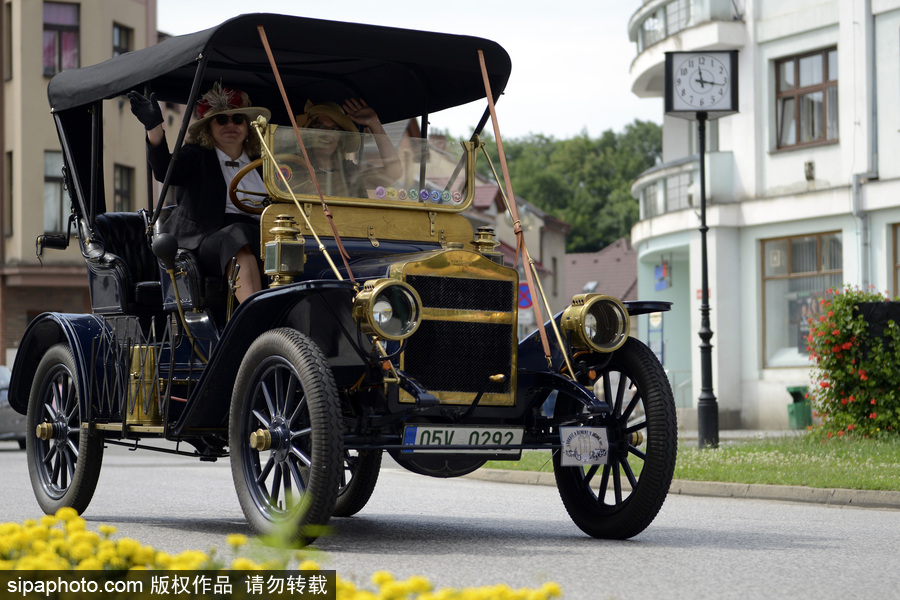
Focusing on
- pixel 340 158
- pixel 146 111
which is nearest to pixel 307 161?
pixel 340 158

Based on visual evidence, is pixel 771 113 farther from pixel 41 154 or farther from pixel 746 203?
pixel 41 154

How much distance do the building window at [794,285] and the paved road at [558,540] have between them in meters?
15.1

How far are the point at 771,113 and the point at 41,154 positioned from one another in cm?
1895

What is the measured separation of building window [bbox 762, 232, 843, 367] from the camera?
26.9 metres

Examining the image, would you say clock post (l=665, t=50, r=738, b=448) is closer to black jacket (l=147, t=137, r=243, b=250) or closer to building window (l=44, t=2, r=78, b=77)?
black jacket (l=147, t=137, r=243, b=250)

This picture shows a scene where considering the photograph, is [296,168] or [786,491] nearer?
[296,168]

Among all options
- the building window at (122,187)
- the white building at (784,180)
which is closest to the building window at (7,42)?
the building window at (122,187)

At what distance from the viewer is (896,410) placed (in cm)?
1655

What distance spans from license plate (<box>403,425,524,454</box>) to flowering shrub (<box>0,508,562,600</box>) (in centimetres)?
201

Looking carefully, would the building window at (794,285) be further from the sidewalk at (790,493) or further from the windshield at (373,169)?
the windshield at (373,169)

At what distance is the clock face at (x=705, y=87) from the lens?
17.9 meters

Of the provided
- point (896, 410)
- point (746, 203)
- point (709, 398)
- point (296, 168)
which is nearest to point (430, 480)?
point (709, 398)

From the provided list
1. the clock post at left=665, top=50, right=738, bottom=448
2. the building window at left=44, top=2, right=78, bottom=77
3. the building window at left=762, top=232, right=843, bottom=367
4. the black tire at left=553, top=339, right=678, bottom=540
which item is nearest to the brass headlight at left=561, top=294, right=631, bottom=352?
the black tire at left=553, top=339, right=678, bottom=540

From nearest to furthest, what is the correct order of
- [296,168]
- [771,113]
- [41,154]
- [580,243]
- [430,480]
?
[296,168], [430,480], [771,113], [41,154], [580,243]
